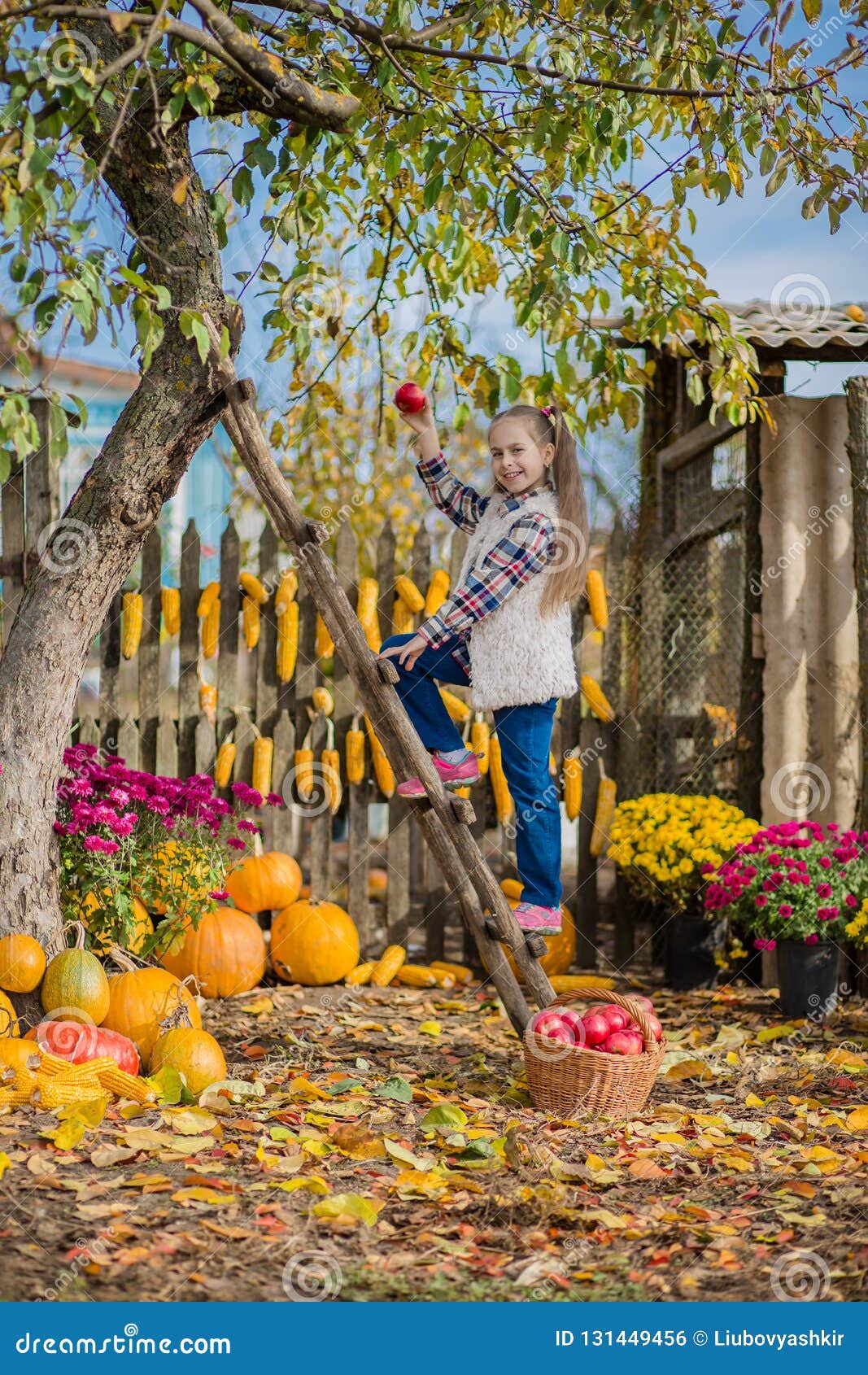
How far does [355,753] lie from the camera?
17.5 ft

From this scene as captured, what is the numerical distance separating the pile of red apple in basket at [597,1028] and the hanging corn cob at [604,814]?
1.86 meters

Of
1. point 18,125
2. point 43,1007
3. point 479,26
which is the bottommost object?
point 43,1007

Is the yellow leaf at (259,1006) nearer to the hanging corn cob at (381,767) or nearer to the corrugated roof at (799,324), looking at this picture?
the hanging corn cob at (381,767)

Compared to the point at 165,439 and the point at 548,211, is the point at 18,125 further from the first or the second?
the point at 548,211

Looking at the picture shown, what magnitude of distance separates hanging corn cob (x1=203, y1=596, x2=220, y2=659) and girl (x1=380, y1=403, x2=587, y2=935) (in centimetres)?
166

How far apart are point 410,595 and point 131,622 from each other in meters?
1.31

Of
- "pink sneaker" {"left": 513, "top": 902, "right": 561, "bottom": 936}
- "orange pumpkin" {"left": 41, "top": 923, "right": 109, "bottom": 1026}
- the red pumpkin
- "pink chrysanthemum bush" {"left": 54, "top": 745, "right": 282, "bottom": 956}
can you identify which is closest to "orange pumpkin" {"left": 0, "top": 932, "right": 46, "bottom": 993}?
"orange pumpkin" {"left": 41, "top": 923, "right": 109, "bottom": 1026}

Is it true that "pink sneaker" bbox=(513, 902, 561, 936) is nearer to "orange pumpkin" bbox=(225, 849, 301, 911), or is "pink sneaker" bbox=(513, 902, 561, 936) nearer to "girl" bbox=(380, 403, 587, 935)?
"girl" bbox=(380, 403, 587, 935)

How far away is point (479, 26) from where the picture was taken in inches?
173

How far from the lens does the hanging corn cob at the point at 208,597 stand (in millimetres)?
5402

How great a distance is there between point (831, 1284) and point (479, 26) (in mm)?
4299

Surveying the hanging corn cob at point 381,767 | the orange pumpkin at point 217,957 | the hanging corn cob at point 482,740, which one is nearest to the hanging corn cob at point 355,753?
the hanging corn cob at point 381,767

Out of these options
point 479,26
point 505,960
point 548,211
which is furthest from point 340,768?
point 479,26

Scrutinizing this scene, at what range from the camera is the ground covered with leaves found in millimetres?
2393
